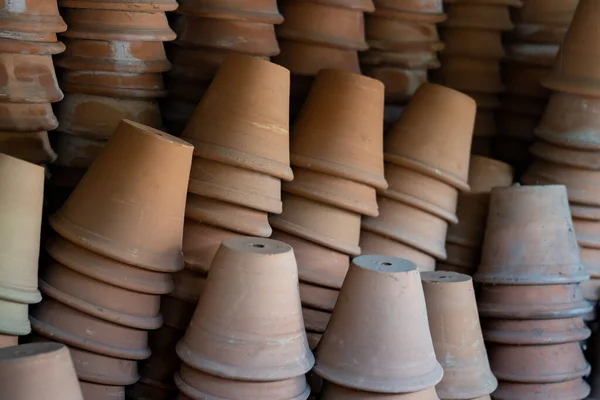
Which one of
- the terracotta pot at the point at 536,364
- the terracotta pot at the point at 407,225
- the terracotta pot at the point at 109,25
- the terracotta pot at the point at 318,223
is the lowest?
the terracotta pot at the point at 536,364

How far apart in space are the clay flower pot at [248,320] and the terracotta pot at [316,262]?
1.04 ft

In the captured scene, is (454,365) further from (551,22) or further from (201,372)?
(551,22)

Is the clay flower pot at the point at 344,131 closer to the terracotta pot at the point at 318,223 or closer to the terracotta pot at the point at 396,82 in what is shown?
the terracotta pot at the point at 318,223

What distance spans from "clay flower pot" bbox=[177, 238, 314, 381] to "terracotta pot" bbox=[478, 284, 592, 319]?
78cm

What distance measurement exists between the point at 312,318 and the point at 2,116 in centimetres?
88

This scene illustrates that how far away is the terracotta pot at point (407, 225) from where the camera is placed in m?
2.49

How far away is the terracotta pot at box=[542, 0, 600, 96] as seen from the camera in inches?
106

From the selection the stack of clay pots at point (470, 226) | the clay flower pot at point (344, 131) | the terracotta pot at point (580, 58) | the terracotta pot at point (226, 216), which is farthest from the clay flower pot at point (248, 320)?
the terracotta pot at point (580, 58)

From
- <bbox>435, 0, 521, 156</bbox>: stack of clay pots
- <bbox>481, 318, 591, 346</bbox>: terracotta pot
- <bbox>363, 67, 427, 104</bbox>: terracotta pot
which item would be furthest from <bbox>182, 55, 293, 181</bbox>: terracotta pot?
<bbox>435, 0, 521, 156</bbox>: stack of clay pots

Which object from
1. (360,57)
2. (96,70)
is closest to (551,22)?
(360,57)

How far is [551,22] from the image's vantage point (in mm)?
3109

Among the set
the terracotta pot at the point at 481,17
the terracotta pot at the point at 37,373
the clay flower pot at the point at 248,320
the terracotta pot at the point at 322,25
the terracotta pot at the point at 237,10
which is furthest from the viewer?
the terracotta pot at the point at 481,17

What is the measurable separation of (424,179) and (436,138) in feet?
0.38

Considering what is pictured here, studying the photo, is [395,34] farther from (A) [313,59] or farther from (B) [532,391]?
(B) [532,391]
